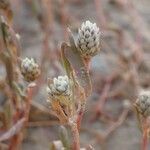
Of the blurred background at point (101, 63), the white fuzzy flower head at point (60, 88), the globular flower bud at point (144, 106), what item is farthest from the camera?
the blurred background at point (101, 63)

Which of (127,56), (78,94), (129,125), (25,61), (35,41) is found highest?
(35,41)

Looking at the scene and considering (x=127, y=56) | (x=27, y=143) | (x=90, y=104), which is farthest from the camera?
(x=127, y=56)

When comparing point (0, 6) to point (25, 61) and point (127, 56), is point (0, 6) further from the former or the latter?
point (127, 56)

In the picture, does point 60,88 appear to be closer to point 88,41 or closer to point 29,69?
point 88,41

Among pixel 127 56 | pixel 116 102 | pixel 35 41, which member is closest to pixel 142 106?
pixel 116 102

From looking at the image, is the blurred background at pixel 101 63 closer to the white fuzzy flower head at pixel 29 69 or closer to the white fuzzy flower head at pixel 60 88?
the white fuzzy flower head at pixel 29 69

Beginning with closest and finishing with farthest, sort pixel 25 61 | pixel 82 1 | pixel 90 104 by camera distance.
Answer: pixel 25 61 < pixel 90 104 < pixel 82 1

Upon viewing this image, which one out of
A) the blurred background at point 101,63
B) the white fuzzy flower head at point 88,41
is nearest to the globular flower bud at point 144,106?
the white fuzzy flower head at point 88,41
